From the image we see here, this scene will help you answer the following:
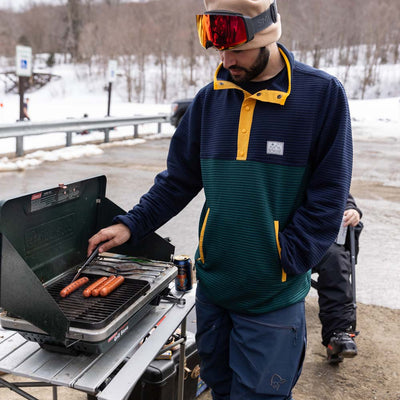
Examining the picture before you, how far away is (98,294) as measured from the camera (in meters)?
1.95

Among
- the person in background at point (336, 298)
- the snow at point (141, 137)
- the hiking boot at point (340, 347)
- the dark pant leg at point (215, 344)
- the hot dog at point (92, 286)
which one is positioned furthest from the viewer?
the snow at point (141, 137)

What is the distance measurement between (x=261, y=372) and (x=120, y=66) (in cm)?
5100

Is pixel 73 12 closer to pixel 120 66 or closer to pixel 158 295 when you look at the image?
pixel 120 66

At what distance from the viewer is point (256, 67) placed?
191 centimetres

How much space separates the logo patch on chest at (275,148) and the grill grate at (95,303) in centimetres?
75

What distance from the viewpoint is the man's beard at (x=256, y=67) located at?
74.5 inches

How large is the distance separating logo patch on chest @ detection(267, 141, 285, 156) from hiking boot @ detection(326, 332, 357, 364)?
75.2 inches

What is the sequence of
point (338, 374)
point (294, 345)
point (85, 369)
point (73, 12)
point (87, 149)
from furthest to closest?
point (73, 12) < point (87, 149) < point (338, 374) < point (294, 345) < point (85, 369)

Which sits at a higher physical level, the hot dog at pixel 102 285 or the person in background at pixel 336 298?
the hot dog at pixel 102 285

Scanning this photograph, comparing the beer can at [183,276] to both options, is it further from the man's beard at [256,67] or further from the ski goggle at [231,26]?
the ski goggle at [231,26]

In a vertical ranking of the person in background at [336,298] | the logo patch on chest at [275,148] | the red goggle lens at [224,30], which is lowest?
the person in background at [336,298]

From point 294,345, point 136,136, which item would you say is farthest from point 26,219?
point 136,136

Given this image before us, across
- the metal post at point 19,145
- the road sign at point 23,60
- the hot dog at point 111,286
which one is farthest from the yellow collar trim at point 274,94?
the road sign at point 23,60

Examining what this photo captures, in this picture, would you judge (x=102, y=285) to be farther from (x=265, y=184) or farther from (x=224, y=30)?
(x=224, y=30)
